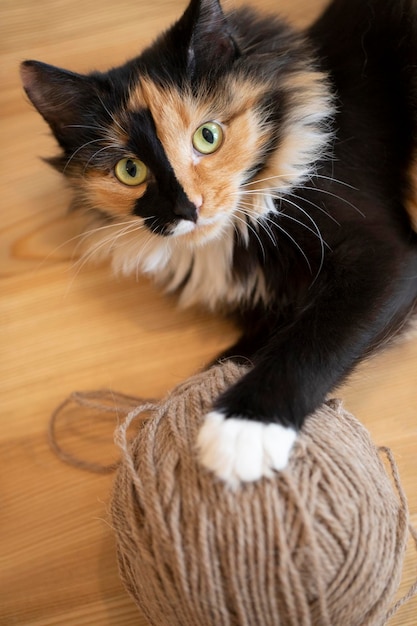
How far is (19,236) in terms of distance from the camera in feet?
4.40

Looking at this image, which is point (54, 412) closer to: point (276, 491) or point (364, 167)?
point (276, 491)

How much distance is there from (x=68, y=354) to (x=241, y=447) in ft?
1.97

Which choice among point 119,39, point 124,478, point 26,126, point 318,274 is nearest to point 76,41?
point 119,39

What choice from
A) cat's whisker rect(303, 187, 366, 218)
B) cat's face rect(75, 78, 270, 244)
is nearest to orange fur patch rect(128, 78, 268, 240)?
cat's face rect(75, 78, 270, 244)

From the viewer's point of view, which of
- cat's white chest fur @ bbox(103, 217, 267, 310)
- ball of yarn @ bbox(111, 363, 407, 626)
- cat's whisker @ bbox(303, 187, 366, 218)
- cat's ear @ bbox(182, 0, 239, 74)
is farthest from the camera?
cat's white chest fur @ bbox(103, 217, 267, 310)

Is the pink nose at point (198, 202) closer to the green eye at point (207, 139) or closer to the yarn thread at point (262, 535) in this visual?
the green eye at point (207, 139)

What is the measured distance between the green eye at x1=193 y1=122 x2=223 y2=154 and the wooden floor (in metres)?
0.41

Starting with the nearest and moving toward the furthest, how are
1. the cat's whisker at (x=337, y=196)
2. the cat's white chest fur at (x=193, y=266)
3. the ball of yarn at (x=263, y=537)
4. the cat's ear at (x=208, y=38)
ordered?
the ball of yarn at (x=263, y=537) < the cat's ear at (x=208, y=38) < the cat's whisker at (x=337, y=196) < the cat's white chest fur at (x=193, y=266)

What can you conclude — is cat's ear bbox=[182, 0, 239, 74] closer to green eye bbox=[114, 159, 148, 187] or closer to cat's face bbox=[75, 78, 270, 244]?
cat's face bbox=[75, 78, 270, 244]

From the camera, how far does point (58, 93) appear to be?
3.27 feet

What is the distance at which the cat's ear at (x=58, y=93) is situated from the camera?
96cm

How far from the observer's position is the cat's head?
3.10 feet

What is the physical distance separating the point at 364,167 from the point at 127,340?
616 millimetres

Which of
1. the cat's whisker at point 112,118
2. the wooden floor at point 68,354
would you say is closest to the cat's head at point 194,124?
the cat's whisker at point 112,118
